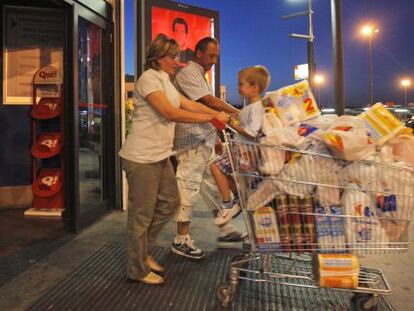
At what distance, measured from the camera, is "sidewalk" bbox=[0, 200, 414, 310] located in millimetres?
3262

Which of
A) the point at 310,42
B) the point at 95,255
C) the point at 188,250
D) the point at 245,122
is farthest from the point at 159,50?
the point at 310,42

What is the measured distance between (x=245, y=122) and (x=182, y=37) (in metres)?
4.58

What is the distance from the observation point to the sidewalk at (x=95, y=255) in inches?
128

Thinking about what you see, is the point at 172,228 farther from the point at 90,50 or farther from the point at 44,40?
the point at 44,40

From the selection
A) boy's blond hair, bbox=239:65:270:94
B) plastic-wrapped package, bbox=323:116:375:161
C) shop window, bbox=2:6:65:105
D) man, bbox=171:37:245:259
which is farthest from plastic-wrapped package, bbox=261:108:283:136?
shop window, bbox=2:6:65:105

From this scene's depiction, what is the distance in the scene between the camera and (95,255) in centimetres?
416

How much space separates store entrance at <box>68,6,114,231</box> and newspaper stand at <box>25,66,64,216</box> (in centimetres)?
40

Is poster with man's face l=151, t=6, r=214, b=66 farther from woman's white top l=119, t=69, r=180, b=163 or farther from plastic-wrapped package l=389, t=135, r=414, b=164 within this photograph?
plastic-wrapped package l=389, t=135, r=414, b=164

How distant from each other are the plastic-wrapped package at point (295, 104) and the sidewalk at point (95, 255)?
1383mm

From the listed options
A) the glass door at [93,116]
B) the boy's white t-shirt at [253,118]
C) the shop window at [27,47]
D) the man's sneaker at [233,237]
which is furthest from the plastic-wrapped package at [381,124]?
the shop window at [27,47]

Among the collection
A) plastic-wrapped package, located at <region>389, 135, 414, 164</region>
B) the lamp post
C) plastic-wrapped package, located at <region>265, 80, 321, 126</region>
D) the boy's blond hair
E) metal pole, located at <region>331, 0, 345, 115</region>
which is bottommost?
plastic-wrapped package, located at <region>389, 135, 414, 164</region>

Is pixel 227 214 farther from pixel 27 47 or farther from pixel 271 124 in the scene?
pixel 27 47

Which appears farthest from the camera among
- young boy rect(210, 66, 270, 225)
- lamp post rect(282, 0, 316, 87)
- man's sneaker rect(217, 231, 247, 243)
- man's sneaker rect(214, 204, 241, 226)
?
lamp post rect(282, 0, 316, 87)

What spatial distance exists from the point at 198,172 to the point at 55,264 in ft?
5.05
